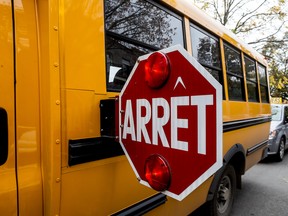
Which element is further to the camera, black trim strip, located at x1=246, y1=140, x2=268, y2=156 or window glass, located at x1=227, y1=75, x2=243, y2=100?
black trim strip, located at x1=246, y1=140, x2=268, y2=156

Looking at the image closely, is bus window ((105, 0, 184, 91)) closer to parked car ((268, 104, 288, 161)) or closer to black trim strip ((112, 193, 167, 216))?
black trim strip ((112, 193, 167, 216))

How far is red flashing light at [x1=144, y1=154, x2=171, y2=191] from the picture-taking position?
1313mm

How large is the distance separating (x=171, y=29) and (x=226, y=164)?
1.73 m

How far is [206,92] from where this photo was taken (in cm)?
117

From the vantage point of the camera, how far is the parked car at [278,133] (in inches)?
295

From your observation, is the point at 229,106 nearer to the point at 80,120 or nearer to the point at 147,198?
the point at 147,198

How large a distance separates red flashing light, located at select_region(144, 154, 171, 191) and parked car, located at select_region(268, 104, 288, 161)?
269 inches

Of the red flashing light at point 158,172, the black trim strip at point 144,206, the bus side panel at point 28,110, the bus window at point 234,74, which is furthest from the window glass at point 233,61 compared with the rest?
the bus side panel at point 28,110

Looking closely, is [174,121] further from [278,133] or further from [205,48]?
[278,133]

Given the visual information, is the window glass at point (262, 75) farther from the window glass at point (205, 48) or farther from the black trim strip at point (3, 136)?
the black trim strip at point (3, 136)

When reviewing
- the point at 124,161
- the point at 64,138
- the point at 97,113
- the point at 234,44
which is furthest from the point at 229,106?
the point at 64,138

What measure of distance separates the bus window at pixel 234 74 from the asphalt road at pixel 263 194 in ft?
5.29

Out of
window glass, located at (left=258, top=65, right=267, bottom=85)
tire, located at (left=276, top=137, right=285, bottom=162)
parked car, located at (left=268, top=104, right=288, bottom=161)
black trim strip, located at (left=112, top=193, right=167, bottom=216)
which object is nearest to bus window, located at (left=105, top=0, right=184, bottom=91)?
black trim strip, located at (left=112, top=193, right=167, bottom=216)

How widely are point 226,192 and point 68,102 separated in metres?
2.84
